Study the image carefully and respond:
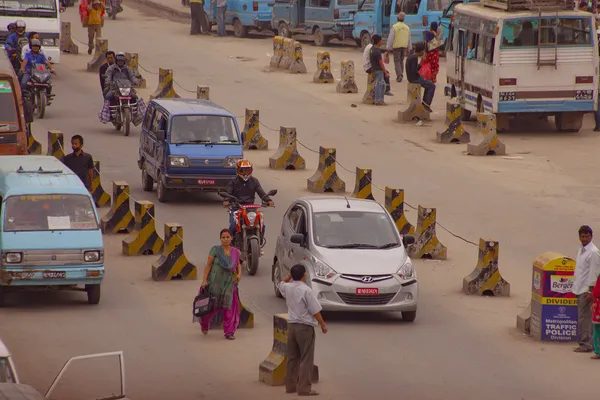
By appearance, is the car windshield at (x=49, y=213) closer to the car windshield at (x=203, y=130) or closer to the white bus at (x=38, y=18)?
the car windshield at (x=203, y=130)

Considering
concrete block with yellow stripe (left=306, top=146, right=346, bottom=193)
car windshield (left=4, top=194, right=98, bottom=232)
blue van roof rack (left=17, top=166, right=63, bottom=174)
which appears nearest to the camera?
car windshield (left=4, top=194, right=98, bottom=232)

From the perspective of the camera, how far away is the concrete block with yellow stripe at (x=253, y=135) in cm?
3023

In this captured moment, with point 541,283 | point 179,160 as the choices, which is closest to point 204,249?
point 179,160

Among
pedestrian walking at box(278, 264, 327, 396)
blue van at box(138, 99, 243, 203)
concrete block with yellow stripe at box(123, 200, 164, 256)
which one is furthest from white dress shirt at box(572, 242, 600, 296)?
blue van at box(138, 99, 243, 203)

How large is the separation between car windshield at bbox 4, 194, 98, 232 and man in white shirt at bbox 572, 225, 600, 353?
6.38 metres

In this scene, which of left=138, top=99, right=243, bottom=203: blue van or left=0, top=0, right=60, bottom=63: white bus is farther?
left=0, top=0, right=60, bottom=63: white bus

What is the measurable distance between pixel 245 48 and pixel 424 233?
26.6 metres

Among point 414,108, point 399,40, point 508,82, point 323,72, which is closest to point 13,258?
point 508,82

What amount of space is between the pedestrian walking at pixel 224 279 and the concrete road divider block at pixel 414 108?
58.4ft

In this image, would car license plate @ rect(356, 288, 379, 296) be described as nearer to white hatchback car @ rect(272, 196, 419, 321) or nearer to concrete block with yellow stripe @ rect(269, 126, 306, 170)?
white hatchback car @ rect(272, 196, 419, 321)

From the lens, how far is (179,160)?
24.5 meters

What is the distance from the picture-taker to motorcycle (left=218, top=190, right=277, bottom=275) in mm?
19906

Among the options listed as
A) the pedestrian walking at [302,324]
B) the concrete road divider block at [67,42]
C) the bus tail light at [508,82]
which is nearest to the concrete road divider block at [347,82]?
the bus tail light at [508,82]

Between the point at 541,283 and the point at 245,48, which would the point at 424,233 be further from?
the point at 245,48
